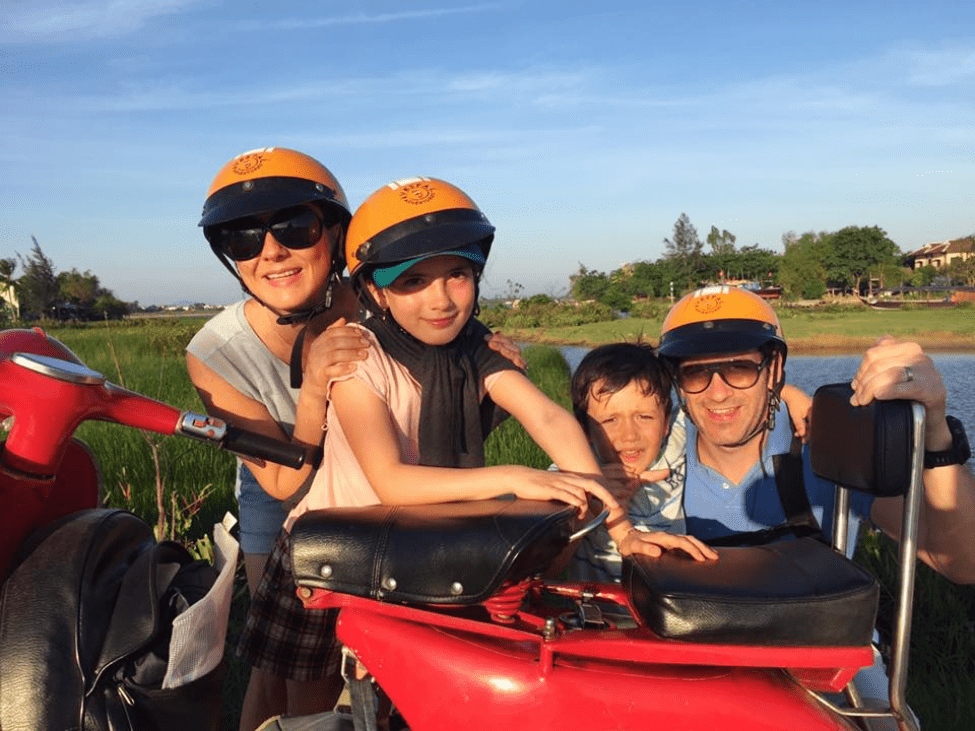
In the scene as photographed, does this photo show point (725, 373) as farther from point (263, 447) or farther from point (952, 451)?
point (263, 447)

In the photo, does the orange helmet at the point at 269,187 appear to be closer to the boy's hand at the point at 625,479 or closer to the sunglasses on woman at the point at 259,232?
the sunglasses on woman at the point at 259,232

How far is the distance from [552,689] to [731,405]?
1.30 meters

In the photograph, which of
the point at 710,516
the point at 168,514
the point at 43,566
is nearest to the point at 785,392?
the point at 710,516

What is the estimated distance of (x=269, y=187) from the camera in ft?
8.23

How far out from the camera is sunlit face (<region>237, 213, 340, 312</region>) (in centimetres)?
260

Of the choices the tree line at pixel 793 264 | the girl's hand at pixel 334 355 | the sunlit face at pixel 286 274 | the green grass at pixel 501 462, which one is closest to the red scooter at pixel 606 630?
the girl's hand at pixel 334 355

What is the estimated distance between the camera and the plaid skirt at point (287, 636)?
248 cm

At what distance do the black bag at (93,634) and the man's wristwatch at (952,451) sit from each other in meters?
1.59

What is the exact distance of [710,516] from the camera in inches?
106

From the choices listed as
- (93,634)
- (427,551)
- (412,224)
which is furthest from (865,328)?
(93,634)

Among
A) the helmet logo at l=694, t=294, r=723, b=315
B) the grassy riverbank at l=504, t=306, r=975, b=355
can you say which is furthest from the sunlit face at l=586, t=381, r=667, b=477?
the grassy riverbank at l=504, t=306, r=975, b=355

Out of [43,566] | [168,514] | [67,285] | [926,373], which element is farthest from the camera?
[67,285]

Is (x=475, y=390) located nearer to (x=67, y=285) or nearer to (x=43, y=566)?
(x=43, y=566)

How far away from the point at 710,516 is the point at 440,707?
1.35 metres
